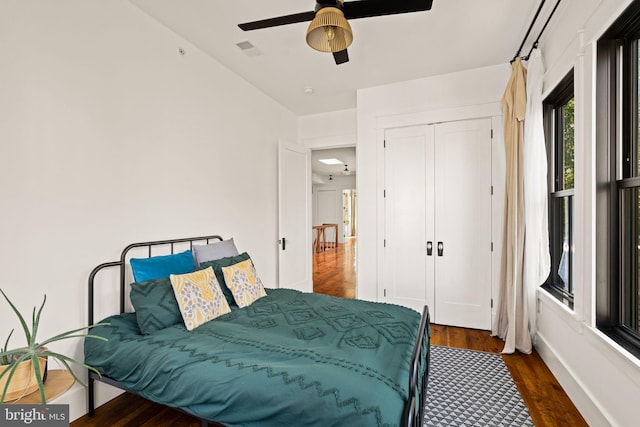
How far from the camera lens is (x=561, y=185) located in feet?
9.08

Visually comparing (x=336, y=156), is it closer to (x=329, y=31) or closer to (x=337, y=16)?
(x=329, y=31)

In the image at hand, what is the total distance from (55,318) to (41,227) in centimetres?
58

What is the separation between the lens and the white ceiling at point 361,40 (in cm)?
245

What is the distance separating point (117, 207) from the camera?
2293mm

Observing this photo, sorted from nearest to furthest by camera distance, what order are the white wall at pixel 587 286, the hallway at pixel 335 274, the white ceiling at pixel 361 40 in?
the white wall at pixel 587 286
the white ceiling at pixel 361 40
the hallway at pixel 335 274

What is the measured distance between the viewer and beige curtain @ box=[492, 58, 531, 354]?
9.73 feet

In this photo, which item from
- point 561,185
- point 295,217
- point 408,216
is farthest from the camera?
point 295,217

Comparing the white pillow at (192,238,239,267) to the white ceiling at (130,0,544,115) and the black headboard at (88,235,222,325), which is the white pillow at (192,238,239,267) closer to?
the black headboard at (88,235,222,325)

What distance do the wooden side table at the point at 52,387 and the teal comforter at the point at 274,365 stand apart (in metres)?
0.33

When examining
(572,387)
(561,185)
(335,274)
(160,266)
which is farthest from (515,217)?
(335,274)

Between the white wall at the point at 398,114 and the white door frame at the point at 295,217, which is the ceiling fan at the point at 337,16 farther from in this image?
the white door frame at the point at 295,217

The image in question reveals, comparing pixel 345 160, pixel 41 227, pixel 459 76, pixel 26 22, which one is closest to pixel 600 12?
pixel 459 76

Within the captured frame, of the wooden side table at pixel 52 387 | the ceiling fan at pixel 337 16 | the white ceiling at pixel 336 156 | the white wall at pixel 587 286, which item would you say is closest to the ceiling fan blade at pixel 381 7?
the ceiling fan at pixel 337 16

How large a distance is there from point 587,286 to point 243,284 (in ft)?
7.94
